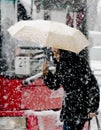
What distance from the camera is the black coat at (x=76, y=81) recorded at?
4.91 meters

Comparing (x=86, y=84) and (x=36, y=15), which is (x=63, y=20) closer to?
(x=36, y=15)

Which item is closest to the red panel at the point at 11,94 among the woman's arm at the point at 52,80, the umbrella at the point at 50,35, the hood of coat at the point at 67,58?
the umbrella at the point at 50,35

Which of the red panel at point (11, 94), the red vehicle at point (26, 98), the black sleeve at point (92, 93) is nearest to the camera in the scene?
the black sleeve at point (92, 93)

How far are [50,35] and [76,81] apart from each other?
57 cm

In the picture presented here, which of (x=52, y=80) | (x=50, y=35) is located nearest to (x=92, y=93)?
(x=52, y=80)

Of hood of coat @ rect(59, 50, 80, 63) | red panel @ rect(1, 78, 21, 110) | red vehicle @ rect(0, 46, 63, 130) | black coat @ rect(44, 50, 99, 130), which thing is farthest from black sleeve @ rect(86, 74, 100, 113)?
red panel @ rect(1, 78, 21, 110)

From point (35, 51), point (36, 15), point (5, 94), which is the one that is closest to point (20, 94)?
point (5, 94)

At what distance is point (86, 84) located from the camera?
4.91 m

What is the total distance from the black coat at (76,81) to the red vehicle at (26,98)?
1.13 m

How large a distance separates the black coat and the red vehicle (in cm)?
113

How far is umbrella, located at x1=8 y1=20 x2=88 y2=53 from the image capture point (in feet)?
16.1

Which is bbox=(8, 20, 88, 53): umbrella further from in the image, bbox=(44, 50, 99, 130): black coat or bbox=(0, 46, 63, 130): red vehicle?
bbox=(0, 46, 63, 130): red vehicle

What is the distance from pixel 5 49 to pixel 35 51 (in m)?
0.41

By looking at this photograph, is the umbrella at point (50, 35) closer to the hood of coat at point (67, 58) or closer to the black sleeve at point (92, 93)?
the hood of coat at point (67, 58)
